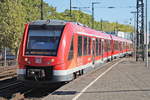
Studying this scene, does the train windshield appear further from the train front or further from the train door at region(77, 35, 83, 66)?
the train door at region(77, 35, 83, 66)

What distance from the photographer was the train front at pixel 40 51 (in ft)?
45.6

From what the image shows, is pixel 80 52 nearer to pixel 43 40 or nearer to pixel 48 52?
pixel 43 40

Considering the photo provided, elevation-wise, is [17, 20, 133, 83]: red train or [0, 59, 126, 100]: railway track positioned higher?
[17, 20, 133, 83]: red train

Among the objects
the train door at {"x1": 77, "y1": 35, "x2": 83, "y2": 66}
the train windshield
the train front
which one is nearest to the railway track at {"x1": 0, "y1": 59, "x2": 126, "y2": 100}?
the train front

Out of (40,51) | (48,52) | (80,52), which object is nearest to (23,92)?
(40,51)

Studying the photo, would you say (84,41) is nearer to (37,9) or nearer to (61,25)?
(61,25)

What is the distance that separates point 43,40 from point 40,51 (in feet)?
1.81

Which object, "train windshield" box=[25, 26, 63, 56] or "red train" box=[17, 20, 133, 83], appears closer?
"red train" box=[17, 20, 133, 83]

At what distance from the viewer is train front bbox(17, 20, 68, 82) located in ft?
45.6

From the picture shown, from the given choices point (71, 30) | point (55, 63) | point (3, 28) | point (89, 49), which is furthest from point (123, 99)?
point (3, 28)

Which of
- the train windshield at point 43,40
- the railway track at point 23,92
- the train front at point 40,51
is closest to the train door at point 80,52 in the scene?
the railway track at point 23,92

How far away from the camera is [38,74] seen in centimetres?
1385

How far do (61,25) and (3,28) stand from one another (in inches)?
791

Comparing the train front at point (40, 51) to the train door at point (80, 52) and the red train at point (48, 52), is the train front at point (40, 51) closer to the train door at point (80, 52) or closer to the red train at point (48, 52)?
the red train at point (48, 52)
